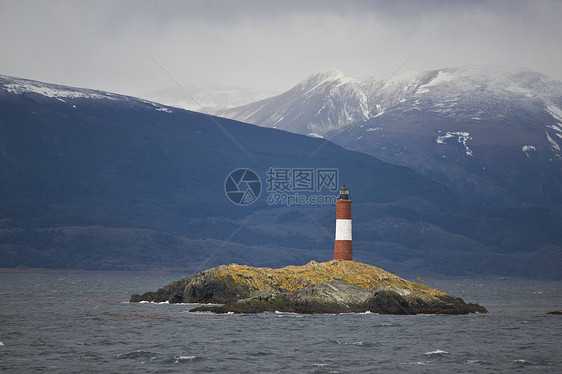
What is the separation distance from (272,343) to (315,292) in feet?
79.4

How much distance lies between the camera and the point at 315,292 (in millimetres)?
84688

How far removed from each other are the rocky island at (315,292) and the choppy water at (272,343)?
298cm

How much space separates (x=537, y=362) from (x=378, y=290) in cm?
3130

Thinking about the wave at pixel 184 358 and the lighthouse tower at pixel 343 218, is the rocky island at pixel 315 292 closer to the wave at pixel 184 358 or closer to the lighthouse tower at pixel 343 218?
the lighthouse tower at pixel 343 218

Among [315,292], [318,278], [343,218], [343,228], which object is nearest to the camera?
[315,292]

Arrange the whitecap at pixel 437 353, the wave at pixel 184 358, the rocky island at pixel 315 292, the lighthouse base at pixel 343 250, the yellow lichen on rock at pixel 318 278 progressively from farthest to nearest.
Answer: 1. the lighthouse base at pixel 343 250
2. the yellow lichen on rock at pixel 318 278
3. the rocky island at pixel 315 292
4. the whitecap at pixel 437 353
5. the wave at pixel 184 358

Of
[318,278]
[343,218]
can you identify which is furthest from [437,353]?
[318,278]

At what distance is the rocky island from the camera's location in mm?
82938

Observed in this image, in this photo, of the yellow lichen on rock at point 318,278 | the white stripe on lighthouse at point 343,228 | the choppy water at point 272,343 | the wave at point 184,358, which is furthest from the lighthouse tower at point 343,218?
the wave at point 184,358

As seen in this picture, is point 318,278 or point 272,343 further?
point 318,278

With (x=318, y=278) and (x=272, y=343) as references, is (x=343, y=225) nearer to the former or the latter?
(x=318, y=278)

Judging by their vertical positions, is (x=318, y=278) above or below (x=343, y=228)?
below

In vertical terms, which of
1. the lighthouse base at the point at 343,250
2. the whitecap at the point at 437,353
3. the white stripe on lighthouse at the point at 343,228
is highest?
the white stripe on lighthouse at the point at 343,228

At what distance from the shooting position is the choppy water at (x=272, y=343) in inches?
2019
